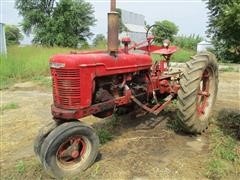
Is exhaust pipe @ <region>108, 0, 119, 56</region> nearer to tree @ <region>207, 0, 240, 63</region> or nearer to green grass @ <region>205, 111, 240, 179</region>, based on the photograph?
green grass @ <region>205, 111, 240, 179</region>

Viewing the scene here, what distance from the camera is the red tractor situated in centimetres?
345

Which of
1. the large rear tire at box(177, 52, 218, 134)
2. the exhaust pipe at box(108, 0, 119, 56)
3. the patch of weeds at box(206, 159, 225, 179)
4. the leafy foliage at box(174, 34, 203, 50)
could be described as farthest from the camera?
the leafy foliage at box(174, 34, 203, 50)

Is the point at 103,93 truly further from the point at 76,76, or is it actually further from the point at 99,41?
the point at 99,41

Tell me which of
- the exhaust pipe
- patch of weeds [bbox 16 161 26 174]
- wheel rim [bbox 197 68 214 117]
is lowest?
patch of weeds [bbox 16 161 26 174]

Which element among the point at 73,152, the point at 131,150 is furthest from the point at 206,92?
the point at 73,152

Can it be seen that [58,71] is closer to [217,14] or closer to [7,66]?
[7,66]

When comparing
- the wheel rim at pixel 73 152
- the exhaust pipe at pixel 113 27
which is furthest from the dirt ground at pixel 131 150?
the exhaust pipe at pixel 113 27

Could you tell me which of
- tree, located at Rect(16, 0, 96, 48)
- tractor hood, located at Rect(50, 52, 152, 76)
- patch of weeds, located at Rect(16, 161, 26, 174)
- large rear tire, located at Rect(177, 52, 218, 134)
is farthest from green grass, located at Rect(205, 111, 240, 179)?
tree, located at Rect(16, 0, 96, 48)

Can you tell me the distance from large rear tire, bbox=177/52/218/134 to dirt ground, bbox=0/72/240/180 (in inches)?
8.9


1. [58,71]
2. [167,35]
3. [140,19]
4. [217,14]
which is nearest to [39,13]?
[217,14]

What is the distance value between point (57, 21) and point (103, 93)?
30261 millimetres

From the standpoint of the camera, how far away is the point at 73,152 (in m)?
3.49

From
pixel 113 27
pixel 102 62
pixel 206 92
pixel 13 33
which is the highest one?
pixel 113 27

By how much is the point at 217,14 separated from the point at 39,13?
1966 cm
